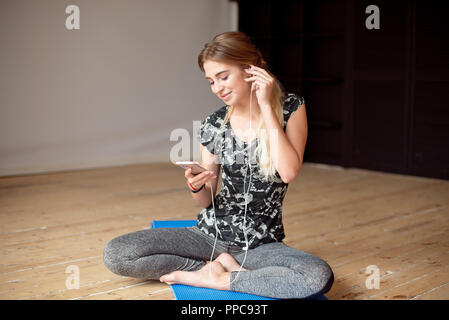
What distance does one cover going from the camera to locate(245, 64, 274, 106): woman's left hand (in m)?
1.97

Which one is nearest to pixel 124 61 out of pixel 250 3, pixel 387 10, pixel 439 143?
pixel 250 3

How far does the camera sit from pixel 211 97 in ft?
21.6

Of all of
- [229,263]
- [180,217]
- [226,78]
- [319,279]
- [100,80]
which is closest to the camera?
[319,279]

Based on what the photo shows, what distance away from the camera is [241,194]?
7.13 ft

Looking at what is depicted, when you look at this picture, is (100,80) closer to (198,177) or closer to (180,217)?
(180,217)

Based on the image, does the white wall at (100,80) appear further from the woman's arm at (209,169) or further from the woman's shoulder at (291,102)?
the woman's shoulder at (291,102)

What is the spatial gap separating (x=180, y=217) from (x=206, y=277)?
147 cm

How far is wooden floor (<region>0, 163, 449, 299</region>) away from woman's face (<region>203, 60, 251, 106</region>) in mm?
825

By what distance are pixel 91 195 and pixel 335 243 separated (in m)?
2.06

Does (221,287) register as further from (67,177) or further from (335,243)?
(67,177)

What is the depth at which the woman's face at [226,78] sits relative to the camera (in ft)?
6.61

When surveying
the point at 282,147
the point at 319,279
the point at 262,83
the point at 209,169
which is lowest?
the point at 319,279

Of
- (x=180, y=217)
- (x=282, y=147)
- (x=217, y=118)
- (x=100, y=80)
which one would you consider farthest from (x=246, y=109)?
(x=100, y=80)
